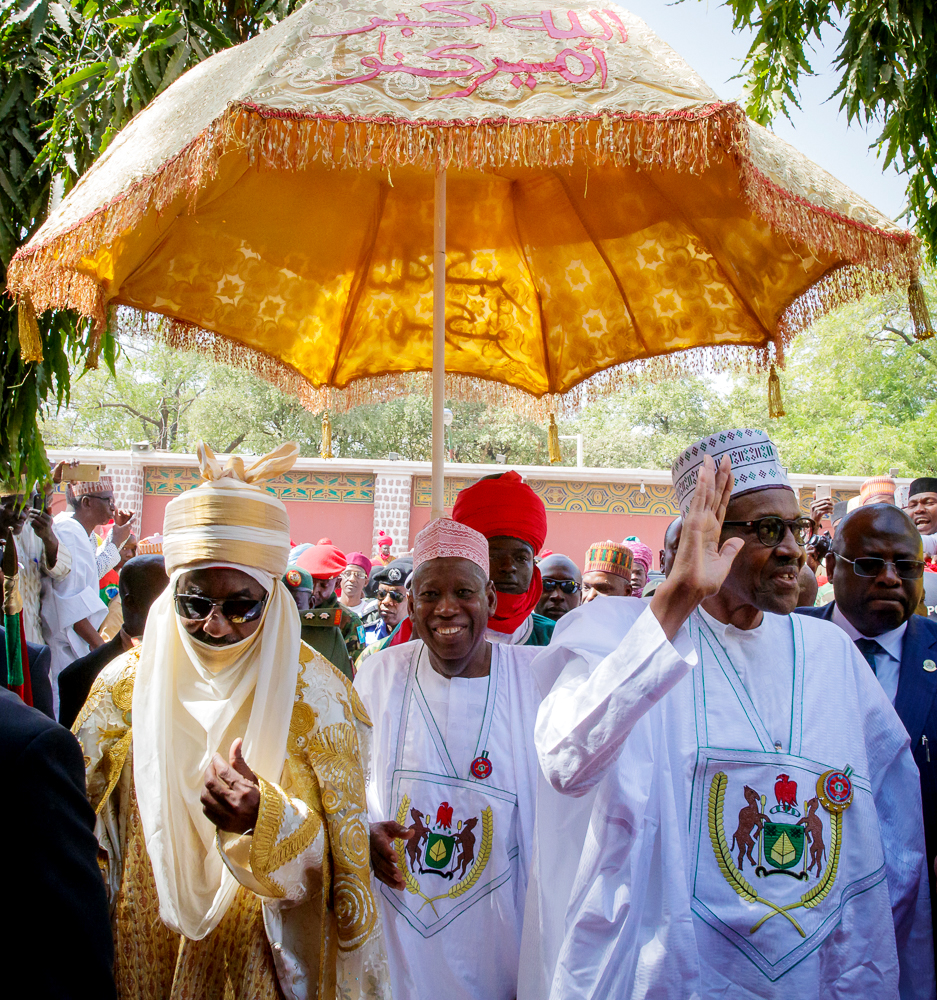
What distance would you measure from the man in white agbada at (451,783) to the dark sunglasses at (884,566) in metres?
1.15

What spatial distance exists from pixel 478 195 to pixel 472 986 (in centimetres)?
326

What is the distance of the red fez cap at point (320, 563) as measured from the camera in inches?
233

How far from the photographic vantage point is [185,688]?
2.21 m

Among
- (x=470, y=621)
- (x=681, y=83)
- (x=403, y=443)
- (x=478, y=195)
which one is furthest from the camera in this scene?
(x=403, y=443)

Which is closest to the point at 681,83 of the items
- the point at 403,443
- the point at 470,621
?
the point at 470,621

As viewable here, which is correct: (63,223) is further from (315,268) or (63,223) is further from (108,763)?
(315,268)

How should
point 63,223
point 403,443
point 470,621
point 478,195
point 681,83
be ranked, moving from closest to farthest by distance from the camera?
point 681,83, point 63,223, point 470,621, point 478,195, point 403,443

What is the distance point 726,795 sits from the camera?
2105 millimetres

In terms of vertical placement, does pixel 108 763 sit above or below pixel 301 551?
below

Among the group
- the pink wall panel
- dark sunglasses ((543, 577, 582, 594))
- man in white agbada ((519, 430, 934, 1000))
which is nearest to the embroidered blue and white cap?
man in white agbada ((519, 430, 934, 1000))

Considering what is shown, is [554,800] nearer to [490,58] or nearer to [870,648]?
[870,648]

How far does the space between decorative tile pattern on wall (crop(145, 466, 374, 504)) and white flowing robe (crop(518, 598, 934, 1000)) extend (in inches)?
597

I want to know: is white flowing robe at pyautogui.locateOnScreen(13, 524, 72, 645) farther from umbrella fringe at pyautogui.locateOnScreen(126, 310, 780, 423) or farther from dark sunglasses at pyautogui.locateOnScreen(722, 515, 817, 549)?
dark sunglasses at pyautogui.locateOnScreen(722, 515, 817, 549)

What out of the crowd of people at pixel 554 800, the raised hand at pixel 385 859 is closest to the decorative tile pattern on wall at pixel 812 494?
the crowd of people at pixel 554 800
